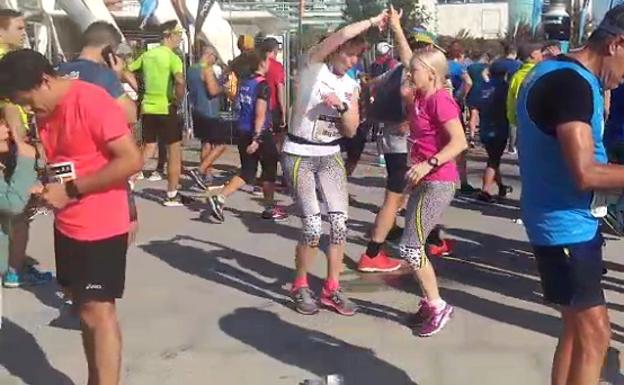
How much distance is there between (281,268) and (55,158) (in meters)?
3.29

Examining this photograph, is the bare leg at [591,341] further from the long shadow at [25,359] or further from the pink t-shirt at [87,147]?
the long shadow at [25,359]

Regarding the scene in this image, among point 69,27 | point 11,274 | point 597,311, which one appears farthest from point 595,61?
point 69,27

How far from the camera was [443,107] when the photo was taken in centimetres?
520

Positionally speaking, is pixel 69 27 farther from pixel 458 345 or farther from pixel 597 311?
pixel 597 311

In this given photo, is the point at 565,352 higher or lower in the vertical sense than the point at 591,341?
lower

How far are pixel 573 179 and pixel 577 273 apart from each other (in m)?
0.38

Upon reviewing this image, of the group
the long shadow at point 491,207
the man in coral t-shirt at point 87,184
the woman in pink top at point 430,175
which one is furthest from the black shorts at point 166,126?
the man in coral t-shirt at point 87,184

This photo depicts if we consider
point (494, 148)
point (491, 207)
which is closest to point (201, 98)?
point (494, 148)

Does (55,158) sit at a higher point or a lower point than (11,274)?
higher

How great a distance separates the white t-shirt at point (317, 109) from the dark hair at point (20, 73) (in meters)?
2.16

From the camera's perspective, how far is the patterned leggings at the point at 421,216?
17.0ft

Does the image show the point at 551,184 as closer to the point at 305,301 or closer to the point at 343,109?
the point at 343,109

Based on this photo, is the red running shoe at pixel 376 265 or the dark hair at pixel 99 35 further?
the red running shoe at pixel 376 265

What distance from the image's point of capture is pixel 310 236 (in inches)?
221
